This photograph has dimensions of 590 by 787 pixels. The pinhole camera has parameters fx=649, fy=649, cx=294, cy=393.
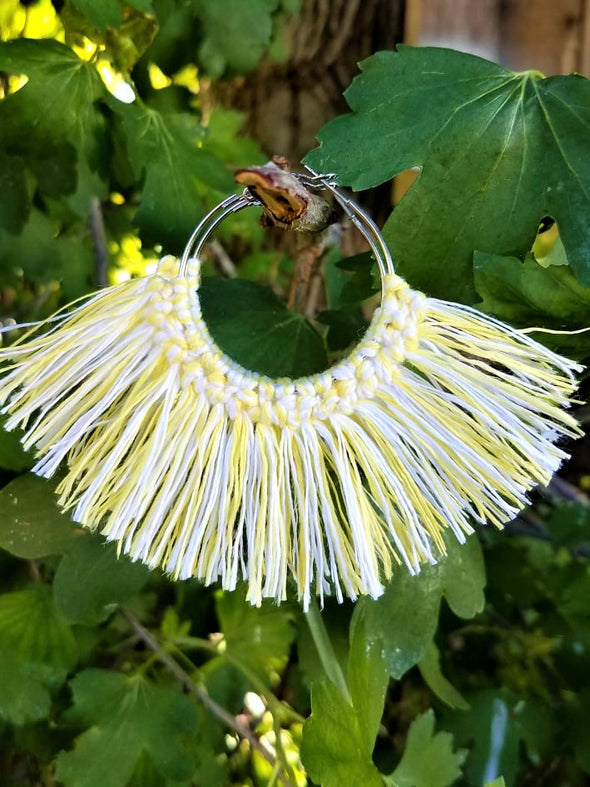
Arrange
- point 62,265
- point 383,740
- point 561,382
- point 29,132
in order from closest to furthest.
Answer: point 561,382
point 29,132
point 62,265
point 383,740

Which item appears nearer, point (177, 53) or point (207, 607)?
point (177, 53)

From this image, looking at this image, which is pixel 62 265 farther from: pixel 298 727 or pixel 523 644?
pixel 523 644

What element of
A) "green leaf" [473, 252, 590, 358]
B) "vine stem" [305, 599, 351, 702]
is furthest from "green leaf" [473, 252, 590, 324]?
"vine stem" [305, 599, 351, 702]

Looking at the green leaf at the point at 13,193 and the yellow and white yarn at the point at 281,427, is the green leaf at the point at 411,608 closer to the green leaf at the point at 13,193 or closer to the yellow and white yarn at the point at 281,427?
the yellow and white yarn at the point at 281,427

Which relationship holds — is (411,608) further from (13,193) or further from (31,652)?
(13,193)

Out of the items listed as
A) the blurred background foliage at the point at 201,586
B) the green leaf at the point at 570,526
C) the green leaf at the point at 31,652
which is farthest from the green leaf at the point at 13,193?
the green leaf at the point at 570,526

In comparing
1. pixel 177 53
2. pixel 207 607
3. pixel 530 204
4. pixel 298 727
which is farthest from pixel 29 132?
pixel 298 727
